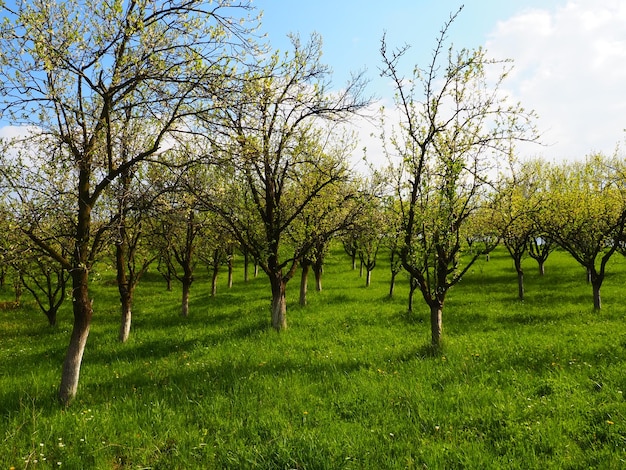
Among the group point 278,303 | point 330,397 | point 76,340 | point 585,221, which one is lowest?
point 330,397

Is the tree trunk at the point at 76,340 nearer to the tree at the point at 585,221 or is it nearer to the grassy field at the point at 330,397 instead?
the grassy field at the point at 330,397

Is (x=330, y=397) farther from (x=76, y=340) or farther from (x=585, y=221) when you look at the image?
(x=585, y=221)

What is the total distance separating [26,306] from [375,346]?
86.0 ft

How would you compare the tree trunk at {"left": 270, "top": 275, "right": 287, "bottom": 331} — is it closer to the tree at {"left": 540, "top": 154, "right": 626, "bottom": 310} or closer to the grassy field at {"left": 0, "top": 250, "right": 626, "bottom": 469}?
the grassy field at {"left": 0, "top": 250, "right": 626, "bottom": 469}

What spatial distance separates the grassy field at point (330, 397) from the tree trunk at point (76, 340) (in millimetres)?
360

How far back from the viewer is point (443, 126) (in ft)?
37.2

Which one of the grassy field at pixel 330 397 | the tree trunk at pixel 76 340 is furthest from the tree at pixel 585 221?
the tree trunk at pixel 76 340

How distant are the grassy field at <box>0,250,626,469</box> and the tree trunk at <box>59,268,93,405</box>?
14.2 inches

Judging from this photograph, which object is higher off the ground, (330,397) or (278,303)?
(278,303)

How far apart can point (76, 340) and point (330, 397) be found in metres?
6.03

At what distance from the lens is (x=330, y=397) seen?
312 inches

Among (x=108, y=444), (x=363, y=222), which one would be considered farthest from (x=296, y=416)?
(x=363, y=222)

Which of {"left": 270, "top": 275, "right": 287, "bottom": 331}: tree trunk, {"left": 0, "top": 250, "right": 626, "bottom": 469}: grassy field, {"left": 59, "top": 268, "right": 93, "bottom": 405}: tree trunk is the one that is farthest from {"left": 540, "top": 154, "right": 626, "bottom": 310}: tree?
{"left": 59, "top": 268, "right": 93, "bottom": 405}: tree trunk

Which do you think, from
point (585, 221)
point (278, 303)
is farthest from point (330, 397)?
point (585, 221)
